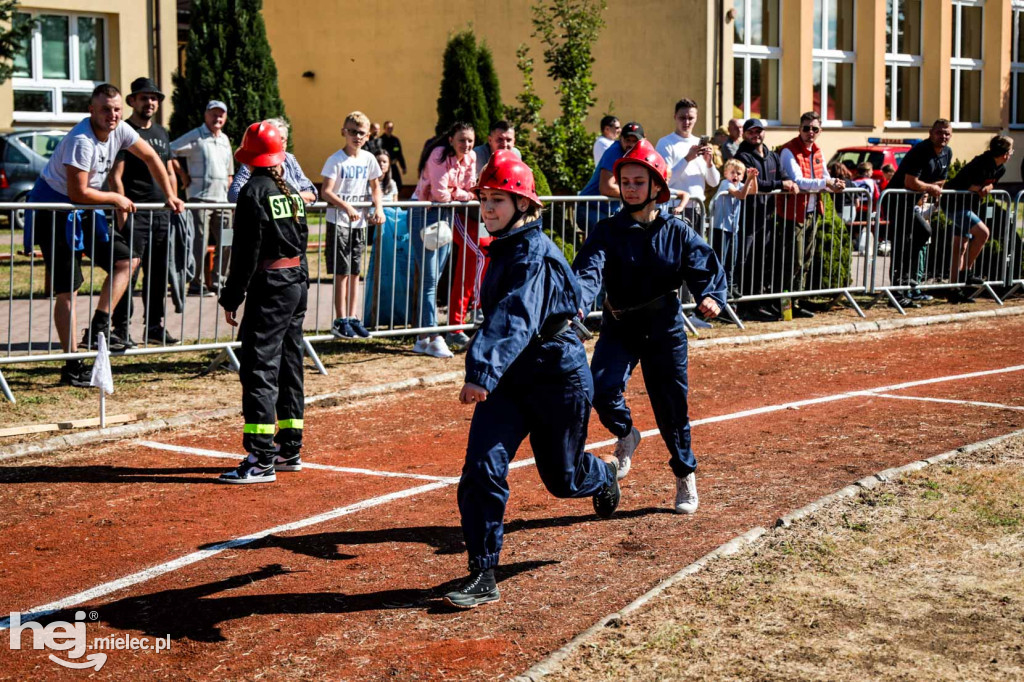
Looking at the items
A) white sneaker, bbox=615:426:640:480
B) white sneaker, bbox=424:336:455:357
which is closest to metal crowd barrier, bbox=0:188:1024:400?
white sneaker, bbox=424:336:455:357

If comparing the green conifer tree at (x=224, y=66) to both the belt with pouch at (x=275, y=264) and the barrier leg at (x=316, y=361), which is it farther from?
the belt with pouch at (x=275, y=264)

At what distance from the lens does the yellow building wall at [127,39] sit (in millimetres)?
27500

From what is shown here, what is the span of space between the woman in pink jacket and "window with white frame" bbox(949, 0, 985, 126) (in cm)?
2974

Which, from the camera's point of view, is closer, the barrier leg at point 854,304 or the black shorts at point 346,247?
the black shorts at point 346,247

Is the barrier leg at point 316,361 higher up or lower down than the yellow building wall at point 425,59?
lower down

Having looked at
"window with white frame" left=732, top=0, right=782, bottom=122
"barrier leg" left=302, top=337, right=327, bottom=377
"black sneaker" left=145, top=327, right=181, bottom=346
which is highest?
"window with white frame" left=732, top=0, right=782, bottom=122

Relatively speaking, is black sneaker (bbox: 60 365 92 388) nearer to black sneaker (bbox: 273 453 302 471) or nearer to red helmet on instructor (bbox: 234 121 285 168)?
black sneaker (bbox: 273 453 302 471)

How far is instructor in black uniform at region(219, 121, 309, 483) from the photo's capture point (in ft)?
25.3

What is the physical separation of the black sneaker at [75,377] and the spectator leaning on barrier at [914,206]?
9166mm

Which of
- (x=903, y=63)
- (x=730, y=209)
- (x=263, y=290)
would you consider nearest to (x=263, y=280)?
(x=263, y=290)

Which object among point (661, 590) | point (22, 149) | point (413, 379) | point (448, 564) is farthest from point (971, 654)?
point (22, 149)

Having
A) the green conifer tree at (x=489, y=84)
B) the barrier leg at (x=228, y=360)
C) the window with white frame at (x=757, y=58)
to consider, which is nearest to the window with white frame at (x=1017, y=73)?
the window with white frame at (x=757, y=58)

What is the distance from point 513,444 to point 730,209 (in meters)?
8.75

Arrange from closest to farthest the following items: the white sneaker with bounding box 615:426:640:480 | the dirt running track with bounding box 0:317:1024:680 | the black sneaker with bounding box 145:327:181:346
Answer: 1. the dirt running track with bounding box 0:317:1024:680
2. the white sneaker with bounding box 615:426:640:480
3. the black sneaker with bounding box 145:327:181:346
